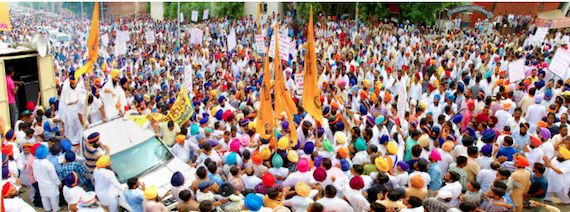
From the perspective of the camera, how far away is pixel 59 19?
68.4 ft

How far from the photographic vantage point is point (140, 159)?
5805mm

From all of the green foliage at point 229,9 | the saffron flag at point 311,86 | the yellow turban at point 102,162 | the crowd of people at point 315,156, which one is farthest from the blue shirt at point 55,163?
the green foliage at point 229,9

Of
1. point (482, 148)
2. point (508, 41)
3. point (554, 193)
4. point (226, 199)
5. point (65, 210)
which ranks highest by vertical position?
point (508, 41)

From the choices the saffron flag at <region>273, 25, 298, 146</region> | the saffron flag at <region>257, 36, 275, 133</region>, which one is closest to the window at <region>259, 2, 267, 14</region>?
the saffron flag at <region>273, 25, 298, 146</region>

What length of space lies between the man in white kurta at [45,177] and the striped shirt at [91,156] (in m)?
0.46

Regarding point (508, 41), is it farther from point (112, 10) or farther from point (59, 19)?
point (112, 10)

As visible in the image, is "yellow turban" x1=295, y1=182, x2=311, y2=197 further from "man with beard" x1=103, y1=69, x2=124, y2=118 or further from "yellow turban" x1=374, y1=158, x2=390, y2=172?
"man with beard" x1=103, y1=69, x2=124, y2=118

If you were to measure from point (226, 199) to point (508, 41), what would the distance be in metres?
18.0

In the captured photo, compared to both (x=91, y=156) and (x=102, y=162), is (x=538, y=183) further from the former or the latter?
(x=91, y=156)

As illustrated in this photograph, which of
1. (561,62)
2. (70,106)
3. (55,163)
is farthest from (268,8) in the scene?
(55,163)

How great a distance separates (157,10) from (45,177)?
36363mm

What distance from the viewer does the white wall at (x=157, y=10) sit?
125ft

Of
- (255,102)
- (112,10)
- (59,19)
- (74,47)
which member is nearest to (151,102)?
(255,102)

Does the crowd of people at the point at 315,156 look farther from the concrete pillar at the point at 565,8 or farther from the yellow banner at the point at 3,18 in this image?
the concrete pillar at the point at 565,8
